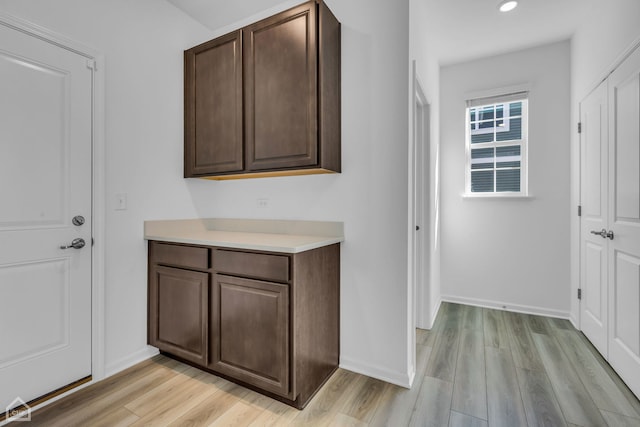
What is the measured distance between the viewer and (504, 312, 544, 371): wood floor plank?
7.06 feet

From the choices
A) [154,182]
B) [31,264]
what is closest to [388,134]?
[154,182]

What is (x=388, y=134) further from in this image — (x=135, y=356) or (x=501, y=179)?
Result: (x=135, y=356)

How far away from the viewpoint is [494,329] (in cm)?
277

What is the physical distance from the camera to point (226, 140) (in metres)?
2.24

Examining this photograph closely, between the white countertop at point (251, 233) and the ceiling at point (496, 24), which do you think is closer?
the white countertop at point (251, 233)

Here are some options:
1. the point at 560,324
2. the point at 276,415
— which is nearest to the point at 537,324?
Result: the point at 560,324

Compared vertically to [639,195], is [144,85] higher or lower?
higher

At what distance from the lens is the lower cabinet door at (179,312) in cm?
194

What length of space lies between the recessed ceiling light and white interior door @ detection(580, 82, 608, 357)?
36.8 inches

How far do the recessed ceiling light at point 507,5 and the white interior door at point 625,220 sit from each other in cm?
93

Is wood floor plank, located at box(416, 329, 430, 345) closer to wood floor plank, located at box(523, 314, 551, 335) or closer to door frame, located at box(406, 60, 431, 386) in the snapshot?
door frame, located at box(406, 60, 431, 386)

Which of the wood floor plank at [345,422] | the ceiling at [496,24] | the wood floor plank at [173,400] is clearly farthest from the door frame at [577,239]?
the wood floor plank at [173,400]

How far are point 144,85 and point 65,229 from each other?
113cm

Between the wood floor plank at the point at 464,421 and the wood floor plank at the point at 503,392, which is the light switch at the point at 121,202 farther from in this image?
the wood floor plank at the point at 503,392
